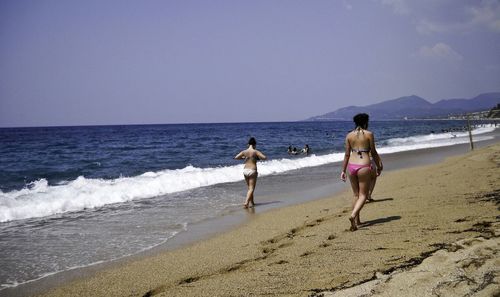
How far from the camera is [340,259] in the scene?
419 centimetres

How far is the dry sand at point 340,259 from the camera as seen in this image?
10.7 feet

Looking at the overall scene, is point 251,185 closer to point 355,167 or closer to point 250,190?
point 250,190

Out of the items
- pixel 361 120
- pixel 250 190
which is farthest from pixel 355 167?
pixel 250 190

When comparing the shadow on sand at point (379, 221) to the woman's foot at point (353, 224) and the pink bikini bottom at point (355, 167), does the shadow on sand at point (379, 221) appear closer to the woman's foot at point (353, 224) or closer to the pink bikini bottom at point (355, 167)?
the woman's foot at point (353, 224)

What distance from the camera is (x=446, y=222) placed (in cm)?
525

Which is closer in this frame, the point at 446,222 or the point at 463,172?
the point at 446,222

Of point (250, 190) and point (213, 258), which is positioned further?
point (250, 190)

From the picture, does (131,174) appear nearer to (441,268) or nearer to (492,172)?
(492,172)

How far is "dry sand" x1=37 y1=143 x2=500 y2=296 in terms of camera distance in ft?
10.7

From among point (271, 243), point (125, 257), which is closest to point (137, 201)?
point (125, 257)

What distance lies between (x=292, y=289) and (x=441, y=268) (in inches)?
52.1

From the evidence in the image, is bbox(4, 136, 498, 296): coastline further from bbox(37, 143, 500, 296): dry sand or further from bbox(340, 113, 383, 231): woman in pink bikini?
bbox(340, 113, 383, 231): woman in pink bikini

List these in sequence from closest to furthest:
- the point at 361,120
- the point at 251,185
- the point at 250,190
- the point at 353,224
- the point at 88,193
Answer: the point at 353,224 → the point at 361,120 → the point at 250,190 → the point at 251,185 → the point at 88,193

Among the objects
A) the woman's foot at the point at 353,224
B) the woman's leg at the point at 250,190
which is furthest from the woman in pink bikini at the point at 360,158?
the woman's leg at the point at 250,190
